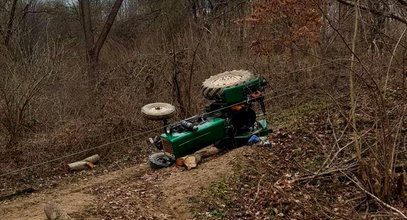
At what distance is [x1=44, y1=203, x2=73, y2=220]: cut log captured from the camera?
16.3 feet

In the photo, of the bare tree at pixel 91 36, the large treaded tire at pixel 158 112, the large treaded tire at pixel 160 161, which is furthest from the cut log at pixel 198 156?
the bare tree at pixel 91 36

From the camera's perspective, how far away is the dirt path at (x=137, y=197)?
5.35m

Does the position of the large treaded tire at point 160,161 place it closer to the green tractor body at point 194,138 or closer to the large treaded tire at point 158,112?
the green tractor body at point 194,138

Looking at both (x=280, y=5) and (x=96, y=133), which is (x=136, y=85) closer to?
(x=96, y=133)

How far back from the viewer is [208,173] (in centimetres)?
635

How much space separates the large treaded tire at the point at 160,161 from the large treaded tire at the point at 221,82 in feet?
3.63

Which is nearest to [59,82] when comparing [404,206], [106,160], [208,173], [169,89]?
[169,89]

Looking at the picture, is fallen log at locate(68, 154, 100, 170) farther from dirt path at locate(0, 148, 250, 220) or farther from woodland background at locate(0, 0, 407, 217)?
dirt path at locate(0, 148, 250, 220)

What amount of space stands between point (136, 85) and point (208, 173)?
242 inches

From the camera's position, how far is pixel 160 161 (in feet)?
25.0

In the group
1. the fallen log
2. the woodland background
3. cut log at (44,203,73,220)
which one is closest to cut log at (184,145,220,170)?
the woodland background

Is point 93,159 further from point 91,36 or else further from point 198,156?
point 91,36

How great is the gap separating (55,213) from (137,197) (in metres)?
1.14

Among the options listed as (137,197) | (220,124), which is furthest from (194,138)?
(137,197)
